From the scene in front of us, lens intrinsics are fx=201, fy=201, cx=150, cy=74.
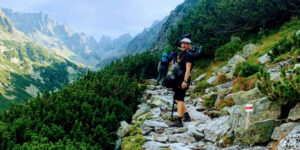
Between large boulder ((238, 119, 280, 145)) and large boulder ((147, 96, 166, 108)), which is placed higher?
large boulder ((147, 96, 166, 108))

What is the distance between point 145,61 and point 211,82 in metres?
7.70

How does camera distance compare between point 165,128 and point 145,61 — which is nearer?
point 165,128

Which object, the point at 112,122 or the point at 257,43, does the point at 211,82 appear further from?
the point at 112,122

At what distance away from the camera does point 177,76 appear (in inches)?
243

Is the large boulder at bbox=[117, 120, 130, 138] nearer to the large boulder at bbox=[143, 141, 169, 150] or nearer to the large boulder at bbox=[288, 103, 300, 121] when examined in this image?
the large boulder at bbox=[143, 141, 169, 150]

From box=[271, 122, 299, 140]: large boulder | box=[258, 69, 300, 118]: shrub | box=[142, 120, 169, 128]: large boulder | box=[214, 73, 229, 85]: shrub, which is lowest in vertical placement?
box=[271, 122, 299, 140]: large boulder

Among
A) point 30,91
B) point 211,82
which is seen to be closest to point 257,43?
point 211,82

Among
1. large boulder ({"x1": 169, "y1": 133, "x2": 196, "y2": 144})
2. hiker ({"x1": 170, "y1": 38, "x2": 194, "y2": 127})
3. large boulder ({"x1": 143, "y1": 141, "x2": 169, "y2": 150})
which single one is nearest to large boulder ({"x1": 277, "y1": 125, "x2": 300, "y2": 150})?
large boulder ({"x1": 169, "y1": 133, "x2": 196, "y2": 144})

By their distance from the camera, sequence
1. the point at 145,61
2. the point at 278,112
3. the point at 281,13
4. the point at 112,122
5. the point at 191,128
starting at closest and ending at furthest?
1. the point at 278,112
2. the point at 191,128
3. the point at 112,122
4. the point at 281,13
5. the point at 145,61

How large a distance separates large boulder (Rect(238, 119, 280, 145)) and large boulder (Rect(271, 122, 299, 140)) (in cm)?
16

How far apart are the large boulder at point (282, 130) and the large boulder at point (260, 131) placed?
157mm

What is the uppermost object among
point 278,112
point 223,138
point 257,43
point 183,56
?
point 257,43

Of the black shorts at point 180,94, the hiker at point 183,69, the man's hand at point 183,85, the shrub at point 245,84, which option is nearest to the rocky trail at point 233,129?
the shrub at point 245,84

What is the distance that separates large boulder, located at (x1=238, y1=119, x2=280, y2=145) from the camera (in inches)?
162
